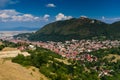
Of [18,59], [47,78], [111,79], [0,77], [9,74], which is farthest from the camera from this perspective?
[111,79]

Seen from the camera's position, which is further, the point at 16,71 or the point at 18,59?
the point at 18,59

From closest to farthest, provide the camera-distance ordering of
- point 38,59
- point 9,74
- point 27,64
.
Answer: point 9,74 → point 27,64 → point 38,59

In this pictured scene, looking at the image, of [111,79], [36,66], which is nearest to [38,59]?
[36,66]

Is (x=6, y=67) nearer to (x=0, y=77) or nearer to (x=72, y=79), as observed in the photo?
(x=0, y=77)

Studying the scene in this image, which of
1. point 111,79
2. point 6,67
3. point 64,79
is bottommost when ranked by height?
point 111,79

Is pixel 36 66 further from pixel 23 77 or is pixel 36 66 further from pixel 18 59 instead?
pixel 23 77

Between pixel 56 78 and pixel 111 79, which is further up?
pixel 56 78

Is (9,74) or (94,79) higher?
(9,74)

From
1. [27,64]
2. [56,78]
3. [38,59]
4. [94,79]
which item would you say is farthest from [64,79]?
[94,79]

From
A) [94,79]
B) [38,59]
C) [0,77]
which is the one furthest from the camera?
[94,79]
